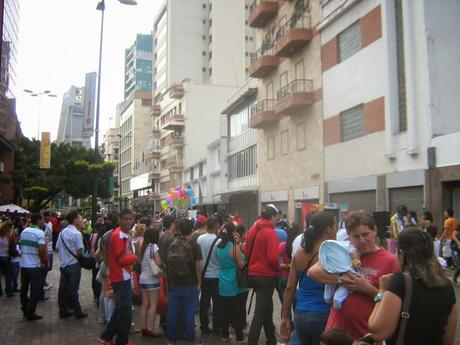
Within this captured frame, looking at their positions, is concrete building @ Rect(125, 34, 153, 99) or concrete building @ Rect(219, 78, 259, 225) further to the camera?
concrete building @ Rect(125, 34, 153, 99)

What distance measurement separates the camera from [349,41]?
888 inches

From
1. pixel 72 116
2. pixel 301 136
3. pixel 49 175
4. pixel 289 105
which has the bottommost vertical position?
pixel 49 175

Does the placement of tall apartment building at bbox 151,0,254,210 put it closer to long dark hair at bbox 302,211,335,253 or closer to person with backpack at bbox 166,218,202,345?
person with backpack at bbox 166,218,202,345

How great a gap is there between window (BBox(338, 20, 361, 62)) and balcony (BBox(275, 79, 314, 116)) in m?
2.93

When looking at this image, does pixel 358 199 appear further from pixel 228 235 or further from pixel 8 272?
pixel 228 235

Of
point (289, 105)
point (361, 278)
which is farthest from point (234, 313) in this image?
point (289, 105)

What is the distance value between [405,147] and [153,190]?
200 ft

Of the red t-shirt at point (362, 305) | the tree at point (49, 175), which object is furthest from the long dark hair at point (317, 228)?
the tree at point (49, 175)

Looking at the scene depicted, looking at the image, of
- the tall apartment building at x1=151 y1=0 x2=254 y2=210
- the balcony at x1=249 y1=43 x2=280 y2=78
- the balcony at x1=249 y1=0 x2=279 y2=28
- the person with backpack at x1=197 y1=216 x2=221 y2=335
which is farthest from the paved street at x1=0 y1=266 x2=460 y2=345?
the tall apartment building at x1=151 y1=0 x2=254 y2=210

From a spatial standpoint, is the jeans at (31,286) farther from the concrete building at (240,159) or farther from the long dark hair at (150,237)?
the concrete building at (240,159)

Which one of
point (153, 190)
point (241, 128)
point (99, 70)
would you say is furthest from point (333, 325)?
point (153, 190)

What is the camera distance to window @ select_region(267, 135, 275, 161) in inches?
1219

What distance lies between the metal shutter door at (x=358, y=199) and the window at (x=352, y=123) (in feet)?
8.36

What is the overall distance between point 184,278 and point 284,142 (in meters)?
22.8
